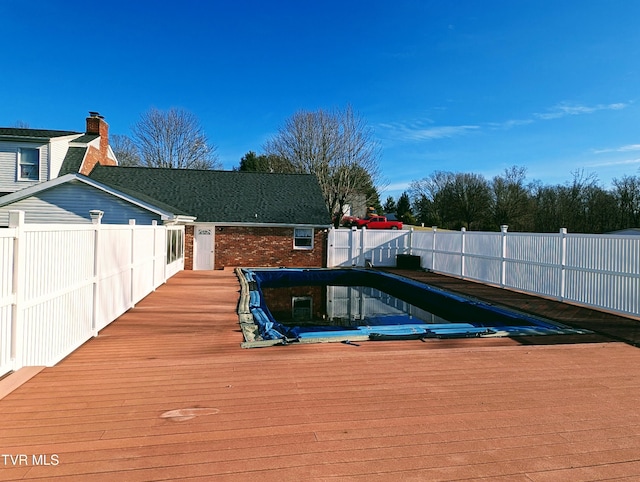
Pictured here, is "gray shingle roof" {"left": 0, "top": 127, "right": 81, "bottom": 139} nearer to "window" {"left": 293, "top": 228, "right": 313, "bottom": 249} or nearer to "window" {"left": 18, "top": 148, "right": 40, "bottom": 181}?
"window" {"left": 18, "top": 148, "right": 40, "bottom": 181}

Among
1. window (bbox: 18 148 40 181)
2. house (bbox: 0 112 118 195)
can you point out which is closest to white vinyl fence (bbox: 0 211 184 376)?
house (bbox: 0 112 118 195)

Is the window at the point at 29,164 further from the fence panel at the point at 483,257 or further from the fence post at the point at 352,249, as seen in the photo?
the fence panel at the point at 483,257

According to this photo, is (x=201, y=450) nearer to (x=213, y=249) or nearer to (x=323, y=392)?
(x=323, y=392)

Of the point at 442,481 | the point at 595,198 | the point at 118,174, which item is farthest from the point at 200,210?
the point at 595,198

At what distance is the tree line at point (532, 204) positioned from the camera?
36688 millimetres

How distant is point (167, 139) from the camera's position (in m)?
35.0

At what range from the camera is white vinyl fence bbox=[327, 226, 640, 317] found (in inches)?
303

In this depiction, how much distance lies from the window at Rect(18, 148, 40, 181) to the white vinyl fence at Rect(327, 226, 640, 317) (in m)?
17.6

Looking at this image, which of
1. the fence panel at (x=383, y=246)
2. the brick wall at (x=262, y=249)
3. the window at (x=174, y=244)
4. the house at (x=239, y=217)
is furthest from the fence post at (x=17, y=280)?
the fence panel at (x=383, y=246)

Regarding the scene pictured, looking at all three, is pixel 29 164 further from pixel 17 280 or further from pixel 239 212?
pixel 17 280

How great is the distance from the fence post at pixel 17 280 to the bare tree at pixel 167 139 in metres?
33.5

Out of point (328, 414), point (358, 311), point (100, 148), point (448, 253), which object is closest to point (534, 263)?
point (358, 311)

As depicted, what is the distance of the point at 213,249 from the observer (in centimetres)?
1816

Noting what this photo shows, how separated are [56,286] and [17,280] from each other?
2.77 ft
